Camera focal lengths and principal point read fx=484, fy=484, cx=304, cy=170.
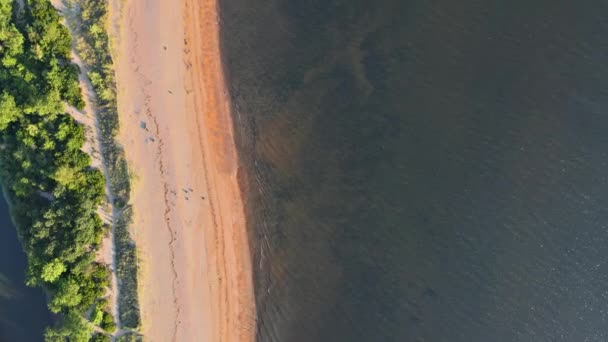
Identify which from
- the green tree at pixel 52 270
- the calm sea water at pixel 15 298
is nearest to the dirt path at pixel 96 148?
the green tree at pixel 52 270

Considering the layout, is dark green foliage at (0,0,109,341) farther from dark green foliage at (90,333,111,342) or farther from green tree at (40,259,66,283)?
dark green foliage at (90,333,111,342)

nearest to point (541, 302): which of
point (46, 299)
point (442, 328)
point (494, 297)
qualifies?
point (494, 297)

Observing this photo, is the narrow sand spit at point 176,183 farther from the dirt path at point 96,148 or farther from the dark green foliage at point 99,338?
the dark green foliage at point 99,338

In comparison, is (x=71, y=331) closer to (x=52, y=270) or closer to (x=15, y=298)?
(x=52, y=270)

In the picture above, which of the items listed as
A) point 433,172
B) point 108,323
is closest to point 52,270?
point 108,323

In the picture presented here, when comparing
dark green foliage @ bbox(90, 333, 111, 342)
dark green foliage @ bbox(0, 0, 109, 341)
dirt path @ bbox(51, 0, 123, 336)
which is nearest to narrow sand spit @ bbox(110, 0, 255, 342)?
dirt path @ bbox(51, 0, 123, 336)
